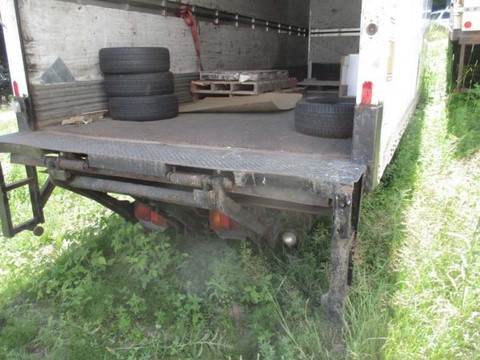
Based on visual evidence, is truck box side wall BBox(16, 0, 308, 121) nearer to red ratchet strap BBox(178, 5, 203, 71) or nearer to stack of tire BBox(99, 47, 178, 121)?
red ratchet strap BBox(178, 5, 203, 71)

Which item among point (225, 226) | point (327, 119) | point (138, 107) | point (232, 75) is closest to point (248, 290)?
point (225, 226)

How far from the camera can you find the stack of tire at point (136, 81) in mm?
4152

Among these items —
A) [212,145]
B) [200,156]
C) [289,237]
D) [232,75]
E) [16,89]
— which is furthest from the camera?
[232,75]

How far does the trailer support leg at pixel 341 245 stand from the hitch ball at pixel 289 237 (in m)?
0.91

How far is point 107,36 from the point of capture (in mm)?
4391

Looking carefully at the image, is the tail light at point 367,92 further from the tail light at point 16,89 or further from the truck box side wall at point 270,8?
the truck box side wall at point 270,8

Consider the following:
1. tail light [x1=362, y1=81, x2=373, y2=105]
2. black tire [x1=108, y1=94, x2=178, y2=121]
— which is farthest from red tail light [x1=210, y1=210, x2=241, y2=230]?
black tire [x1=108, y1=94, x2=178, y2=121]

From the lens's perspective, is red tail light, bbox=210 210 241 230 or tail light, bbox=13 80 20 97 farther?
tail light, bbox=13 80 20 97

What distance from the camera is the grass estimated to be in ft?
8.62

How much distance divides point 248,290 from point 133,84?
227 cm

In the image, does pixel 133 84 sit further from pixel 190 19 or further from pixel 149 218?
pixel 190 19

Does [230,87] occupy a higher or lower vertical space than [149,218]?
higher

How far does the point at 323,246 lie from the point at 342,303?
1270 millimetres

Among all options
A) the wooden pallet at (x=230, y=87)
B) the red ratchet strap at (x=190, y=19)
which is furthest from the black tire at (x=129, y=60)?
the red ratchet strap at (x=190, y=19)
